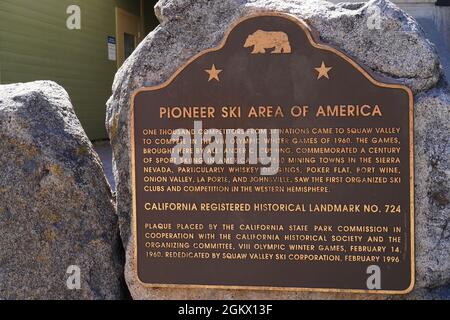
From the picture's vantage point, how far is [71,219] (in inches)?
118

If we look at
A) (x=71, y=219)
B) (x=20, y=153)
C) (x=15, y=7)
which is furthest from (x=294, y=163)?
(x=15, y=7)

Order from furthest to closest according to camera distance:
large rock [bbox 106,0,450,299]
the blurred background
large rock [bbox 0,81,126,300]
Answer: the blurred background < large rock [bbox 0,81,126,300] < large rock [bbox 106,0,450,299]

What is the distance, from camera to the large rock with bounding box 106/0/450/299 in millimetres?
2686

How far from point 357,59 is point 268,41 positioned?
45 cm

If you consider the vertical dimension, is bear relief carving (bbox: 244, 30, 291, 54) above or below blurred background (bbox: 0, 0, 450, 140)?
below

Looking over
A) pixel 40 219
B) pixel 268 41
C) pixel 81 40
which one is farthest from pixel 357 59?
pixel 81 40

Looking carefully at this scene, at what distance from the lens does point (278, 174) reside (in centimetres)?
277

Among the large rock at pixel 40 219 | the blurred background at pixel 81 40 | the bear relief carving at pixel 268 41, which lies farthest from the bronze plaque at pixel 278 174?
the blurred background at pixel 81 40

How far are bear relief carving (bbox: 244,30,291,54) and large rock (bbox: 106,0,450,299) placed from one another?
15 centimetres

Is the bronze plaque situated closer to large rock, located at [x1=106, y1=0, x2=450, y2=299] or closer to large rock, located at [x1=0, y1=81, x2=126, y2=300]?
large rock, located at [x1=106, y1=0, x2=450, y2=299]

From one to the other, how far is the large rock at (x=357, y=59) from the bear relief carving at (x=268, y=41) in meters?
0.15

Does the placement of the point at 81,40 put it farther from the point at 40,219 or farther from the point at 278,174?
the point at 278,174

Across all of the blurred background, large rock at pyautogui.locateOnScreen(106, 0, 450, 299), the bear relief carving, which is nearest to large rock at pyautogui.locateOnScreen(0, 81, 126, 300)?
large rock at pyautogui.locateOnScreen(106, 0, 450, 299)

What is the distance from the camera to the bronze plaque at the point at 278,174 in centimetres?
269
